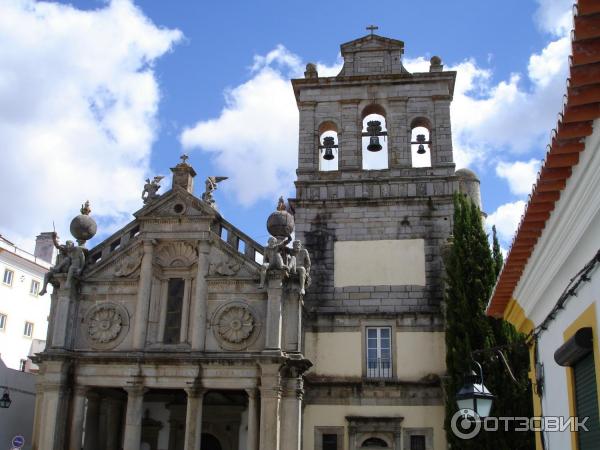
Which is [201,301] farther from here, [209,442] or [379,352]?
[379,352]

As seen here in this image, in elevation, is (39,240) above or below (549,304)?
above

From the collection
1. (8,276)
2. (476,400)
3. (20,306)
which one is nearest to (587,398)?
(476,400)

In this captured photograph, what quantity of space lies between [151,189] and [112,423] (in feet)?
26.8

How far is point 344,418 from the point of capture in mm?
21984

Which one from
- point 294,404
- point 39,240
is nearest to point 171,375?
point 294,404

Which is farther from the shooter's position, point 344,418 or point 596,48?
point 344,418

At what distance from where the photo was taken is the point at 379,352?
2269 cm

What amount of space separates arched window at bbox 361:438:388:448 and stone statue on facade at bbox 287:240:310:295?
5157mm

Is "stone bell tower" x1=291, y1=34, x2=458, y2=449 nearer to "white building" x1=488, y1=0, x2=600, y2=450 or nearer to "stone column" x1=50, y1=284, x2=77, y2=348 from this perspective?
"stone column" x1=50, y1=284, x2=77, y2=348

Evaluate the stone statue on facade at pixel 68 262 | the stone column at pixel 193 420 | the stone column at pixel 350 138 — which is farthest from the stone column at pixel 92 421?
the stone column at pixel 350 138

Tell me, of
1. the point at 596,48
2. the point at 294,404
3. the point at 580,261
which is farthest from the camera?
the point at 294,404

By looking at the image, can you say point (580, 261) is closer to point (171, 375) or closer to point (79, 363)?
point (171, 375)

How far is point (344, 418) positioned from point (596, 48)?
1926 centimetres

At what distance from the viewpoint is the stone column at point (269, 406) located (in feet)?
62.4
